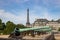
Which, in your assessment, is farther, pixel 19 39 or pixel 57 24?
pixel 57 24

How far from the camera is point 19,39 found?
15359 mm

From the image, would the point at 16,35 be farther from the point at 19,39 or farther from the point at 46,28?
the point at 46,28

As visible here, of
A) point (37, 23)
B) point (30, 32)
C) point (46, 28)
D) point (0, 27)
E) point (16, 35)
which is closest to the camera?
point (16, 35)

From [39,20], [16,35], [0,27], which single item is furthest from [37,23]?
[16,35]

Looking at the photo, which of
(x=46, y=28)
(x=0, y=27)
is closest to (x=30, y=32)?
(x=46, y=28)

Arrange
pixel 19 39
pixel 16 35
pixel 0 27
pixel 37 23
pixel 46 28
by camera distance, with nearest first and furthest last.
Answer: pixel 19 39, pixel 16 35, pixel 46 28, pixel 0 27, pixel 37 23

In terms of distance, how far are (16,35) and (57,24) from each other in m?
175

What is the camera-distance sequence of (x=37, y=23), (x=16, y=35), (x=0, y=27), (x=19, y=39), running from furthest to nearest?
(x=37, y=23) < (x=0, y=27) < (x=16, y=35) < (x=19, y=39)

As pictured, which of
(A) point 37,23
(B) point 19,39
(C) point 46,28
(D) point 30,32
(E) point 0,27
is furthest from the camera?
(A) point 37,23

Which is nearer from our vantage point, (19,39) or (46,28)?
(19,39)

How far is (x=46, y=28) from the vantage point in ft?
90.5

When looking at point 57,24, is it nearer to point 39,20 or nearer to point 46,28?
point 39,20

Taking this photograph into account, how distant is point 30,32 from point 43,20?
16923cm

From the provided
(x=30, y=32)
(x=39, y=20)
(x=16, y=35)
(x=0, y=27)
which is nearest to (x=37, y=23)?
(x=39, y=20)
